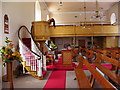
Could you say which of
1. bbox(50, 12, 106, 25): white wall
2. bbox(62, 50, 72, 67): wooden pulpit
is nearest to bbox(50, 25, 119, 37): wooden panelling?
bbox(50, 12, 106, 25): white wall

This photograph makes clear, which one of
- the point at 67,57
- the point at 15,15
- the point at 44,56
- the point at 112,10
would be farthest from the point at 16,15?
the point at 112,10

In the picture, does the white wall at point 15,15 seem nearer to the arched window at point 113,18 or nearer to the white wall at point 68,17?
the white wall at point 68,17

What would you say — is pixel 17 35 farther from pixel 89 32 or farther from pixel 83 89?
pixel 89 32

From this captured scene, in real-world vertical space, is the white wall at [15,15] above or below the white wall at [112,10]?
below

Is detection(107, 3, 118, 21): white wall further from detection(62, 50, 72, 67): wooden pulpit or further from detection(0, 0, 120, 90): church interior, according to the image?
detection(62, 50, 72, 67): wooden pulpit

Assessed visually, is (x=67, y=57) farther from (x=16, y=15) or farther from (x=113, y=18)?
(x=113, y=18)

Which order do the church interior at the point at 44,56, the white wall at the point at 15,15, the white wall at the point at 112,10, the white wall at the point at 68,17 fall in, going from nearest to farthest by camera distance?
the church interior at the point at 44,56
the white wall at the point at 15,15
the white wall at the point at 112,10
the white wall at the point at 68,17

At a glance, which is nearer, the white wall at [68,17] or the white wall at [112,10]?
the white wall at [112,10]

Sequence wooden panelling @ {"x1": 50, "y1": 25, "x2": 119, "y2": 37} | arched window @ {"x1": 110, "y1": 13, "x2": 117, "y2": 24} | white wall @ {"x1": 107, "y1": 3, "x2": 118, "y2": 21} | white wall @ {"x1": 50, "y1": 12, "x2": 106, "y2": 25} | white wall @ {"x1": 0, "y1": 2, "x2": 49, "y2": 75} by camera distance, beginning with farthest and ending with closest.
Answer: white wall @ {"x1": 50, "y1": 12, "x2": 106, "y2": 25} < arched window @ {"x1": 110, "y1": 13, "x2": 117, "y2": 24} < white wall @ {"x1": 107, "y1": 3, "x2": 118, "y2": 21} < wooden panelling @ {"x1": 50, "y1": 25, "x2": 119, "y2": 37} < white wall @ {"x1": 0, "y1": 2, "x2": 49, "y2": 75}

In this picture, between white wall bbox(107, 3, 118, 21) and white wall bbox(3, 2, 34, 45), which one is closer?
white wall bbox(3, 2, 34, 45)

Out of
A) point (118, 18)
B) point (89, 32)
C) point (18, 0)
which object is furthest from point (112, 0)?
point (18, 0)

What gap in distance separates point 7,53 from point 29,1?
529 centimetres

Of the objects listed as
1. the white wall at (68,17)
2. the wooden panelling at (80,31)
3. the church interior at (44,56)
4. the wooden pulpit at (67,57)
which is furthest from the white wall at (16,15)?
the white wall at (68,17)

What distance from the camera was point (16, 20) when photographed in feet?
18.1
